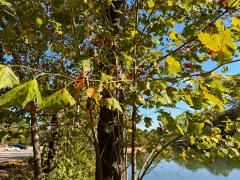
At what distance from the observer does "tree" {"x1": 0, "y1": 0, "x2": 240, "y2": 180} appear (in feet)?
5.06

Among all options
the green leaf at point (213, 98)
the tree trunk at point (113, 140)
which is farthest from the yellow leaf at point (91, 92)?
the tree trunk at point (113, 140)

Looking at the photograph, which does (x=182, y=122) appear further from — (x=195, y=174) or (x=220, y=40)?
(x=195, y=174)

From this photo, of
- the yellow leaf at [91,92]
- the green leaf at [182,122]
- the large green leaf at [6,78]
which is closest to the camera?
the large green leaf at [6,78]

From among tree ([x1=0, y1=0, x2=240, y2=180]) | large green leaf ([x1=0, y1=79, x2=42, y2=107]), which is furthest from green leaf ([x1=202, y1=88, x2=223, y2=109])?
large green leaf ([x1=0, y1=79, x2=42, y2=107])

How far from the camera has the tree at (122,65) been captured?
154 centimetres

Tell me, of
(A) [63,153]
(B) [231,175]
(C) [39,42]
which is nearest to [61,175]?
(A) [63,153]

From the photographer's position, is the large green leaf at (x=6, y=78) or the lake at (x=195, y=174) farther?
the lake at (x=195, y=174)

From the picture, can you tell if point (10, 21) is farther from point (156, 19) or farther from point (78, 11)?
point (156, 19)

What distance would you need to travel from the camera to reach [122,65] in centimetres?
307

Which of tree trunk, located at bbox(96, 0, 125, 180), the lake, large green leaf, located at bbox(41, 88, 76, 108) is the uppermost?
large green leaf, located at bbox(41, 88, 76, 108)

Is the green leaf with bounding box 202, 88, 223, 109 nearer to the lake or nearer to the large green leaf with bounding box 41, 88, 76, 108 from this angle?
the large green leaf with bounding box 41, 88, 76, 108

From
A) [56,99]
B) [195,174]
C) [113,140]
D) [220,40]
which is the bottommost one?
[195,174]

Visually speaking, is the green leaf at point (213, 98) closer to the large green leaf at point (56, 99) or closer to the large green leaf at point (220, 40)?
the large green leaf at point (220, 40)

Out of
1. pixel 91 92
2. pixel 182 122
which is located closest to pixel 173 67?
pixel 182 122
